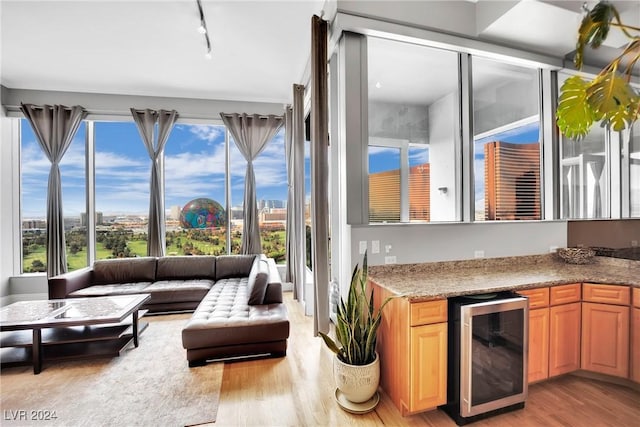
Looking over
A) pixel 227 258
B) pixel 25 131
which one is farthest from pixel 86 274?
pixel 25 131

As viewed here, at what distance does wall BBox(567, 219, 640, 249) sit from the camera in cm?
276

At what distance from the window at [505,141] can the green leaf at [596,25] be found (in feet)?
4.07

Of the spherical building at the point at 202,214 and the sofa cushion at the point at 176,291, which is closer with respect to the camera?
the sofa cushion at the point at 176,291

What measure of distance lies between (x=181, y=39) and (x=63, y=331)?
3255 millimetres

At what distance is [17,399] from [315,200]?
108 inches

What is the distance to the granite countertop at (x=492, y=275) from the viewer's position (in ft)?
6.52

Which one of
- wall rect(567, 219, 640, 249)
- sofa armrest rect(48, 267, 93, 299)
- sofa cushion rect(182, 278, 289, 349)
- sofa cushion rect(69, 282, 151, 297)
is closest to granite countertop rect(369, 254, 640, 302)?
Answer: wall rect(567, 219, 640, 249)

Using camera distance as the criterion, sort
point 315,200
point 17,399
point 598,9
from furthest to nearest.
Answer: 1. point 315,200
2. point 17,399
3. point 598,9

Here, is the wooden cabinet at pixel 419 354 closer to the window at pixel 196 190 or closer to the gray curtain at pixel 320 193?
the gray curtain at pixel 320 193

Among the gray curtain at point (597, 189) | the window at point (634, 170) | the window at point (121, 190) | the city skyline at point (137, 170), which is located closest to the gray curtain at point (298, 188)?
the city skyline at point (137, 170)

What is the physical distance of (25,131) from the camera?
4555mm

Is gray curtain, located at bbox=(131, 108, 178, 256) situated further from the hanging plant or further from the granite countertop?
the hanging plant

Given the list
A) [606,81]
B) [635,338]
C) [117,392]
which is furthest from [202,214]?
[635,338]

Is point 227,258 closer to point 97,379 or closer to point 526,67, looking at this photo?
point 97,379
